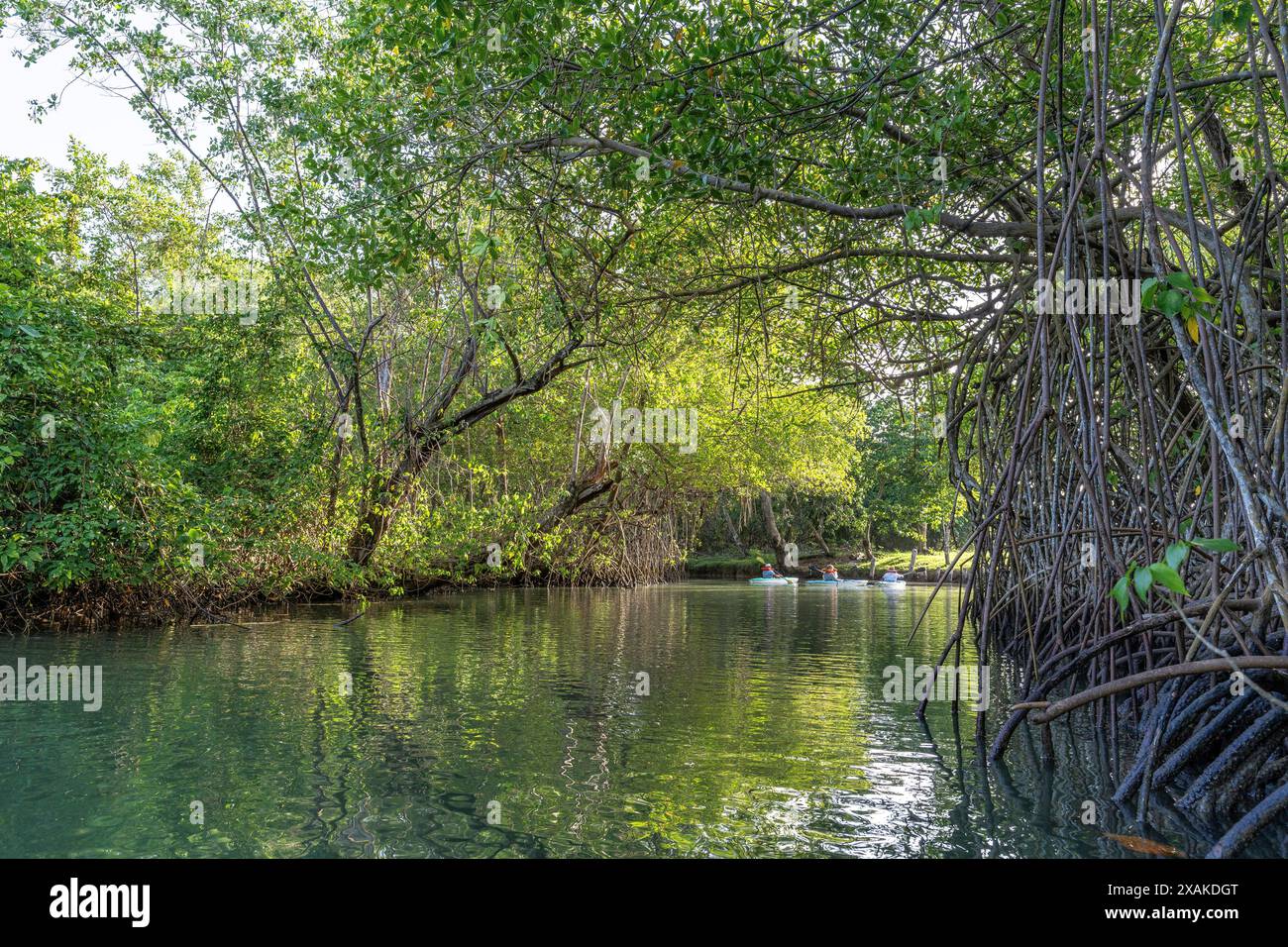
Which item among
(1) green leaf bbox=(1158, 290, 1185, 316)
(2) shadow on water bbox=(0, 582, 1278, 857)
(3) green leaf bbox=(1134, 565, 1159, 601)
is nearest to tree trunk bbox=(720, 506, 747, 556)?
(2) shadow on water bbox=(0, 582, 1278, 857)

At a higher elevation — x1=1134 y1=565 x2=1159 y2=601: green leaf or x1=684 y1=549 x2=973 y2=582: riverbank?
x1=1134 y1=565 x2=1159 y2=601: green leaf

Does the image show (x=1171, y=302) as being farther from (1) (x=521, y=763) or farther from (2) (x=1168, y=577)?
(1) (x=521, y=763)

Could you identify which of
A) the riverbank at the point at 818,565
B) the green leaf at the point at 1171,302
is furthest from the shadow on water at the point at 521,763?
the riverbank at the point at 818,565

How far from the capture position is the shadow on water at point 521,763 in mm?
4172

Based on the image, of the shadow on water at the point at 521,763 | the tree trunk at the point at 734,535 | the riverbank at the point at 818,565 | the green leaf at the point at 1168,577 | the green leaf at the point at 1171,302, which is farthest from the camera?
the tree trunk at the point at 734,535

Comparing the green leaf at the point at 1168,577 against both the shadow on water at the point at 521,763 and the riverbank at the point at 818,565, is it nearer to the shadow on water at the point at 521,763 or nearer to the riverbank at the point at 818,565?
the shadow on water at the point at 521,763

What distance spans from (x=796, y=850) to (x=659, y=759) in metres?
1.74

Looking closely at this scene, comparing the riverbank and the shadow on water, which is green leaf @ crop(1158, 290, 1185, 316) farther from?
the riverbank

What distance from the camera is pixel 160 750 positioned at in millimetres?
5641

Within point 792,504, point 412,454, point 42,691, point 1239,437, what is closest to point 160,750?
point 42,691

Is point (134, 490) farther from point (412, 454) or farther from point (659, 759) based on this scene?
point (659, 759)

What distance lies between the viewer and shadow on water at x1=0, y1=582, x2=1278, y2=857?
417 cm

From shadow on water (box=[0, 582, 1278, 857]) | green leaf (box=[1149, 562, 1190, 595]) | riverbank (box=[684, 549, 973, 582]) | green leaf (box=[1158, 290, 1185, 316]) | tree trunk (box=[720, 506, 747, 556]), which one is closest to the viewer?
green leaf (box=[1149, 562, 1190, 595])

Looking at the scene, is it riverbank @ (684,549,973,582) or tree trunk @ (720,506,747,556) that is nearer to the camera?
riverbank @ (684,549,973,582)
